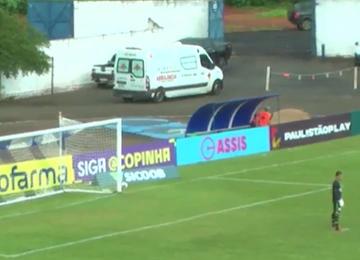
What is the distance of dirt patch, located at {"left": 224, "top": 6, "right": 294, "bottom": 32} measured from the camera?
3418 inches

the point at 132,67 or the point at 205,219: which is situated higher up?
the point at 132,67

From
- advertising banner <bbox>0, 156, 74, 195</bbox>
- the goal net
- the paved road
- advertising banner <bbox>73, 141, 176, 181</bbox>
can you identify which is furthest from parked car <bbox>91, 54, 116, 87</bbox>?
advertising banner <bbox>0, 156, 74, 195</bbox>

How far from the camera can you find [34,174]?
30.9 m

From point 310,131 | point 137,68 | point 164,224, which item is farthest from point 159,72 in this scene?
point 164,224

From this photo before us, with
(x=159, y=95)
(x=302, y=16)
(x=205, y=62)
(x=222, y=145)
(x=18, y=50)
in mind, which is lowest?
(x=222, y=145)

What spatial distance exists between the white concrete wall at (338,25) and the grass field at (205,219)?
89.3 feet

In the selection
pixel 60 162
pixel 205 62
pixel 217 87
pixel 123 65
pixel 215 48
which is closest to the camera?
pixel 60 162

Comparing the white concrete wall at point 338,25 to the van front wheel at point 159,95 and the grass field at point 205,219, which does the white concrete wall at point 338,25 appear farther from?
the grass field at point 205,219

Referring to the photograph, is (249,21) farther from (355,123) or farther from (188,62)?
(355,123)

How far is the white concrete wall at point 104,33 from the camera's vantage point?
55219mm

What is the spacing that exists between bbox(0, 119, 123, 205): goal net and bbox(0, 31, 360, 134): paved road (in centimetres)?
1152

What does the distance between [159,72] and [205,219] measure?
79.8 feet

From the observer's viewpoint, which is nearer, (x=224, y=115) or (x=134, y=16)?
(x=224, y=115)

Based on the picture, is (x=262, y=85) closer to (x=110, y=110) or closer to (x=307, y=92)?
(x=307, y=92)
